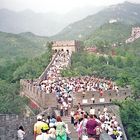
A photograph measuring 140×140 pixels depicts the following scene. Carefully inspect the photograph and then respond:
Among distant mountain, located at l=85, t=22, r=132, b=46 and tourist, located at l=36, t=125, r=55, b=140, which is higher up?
A: distant mountain, located at l=85, t=22, r=132, b=46

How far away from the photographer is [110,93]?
32.6m

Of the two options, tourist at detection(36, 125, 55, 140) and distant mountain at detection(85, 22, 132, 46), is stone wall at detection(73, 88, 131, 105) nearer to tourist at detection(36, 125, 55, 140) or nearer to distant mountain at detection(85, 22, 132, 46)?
tourist at detection(36, 125, 55, 140)

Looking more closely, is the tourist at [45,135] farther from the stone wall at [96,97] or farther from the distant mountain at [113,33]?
the distant mountain at [113,33]

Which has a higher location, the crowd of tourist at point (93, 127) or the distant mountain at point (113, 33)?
the distant mountain at point (113, 33)

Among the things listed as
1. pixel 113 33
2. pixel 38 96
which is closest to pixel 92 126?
pixel 38 96

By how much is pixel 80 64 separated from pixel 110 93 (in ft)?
94.0

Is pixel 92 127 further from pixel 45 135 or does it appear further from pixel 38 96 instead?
pixel 38 96

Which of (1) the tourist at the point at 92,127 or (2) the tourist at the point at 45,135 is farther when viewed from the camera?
(1) the tourist at the point at 92,127

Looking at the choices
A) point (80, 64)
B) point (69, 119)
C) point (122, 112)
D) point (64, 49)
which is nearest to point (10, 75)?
point (80, 64)

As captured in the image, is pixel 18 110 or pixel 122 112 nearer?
pixel 122 112

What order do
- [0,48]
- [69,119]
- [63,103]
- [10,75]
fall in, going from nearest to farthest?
1. [69,119]
2. [63,103]
3. [10,75]
4. [0,48]

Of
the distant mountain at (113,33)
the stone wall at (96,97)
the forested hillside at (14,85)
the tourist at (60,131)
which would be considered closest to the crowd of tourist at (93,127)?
the tourist at (60,131)

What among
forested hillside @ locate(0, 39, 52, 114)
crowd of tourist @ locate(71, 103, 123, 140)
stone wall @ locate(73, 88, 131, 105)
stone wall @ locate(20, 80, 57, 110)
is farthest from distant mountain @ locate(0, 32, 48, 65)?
crowd of tourist @ locate(71, 103, 123, 140)

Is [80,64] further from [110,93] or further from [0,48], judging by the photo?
[0,48]
